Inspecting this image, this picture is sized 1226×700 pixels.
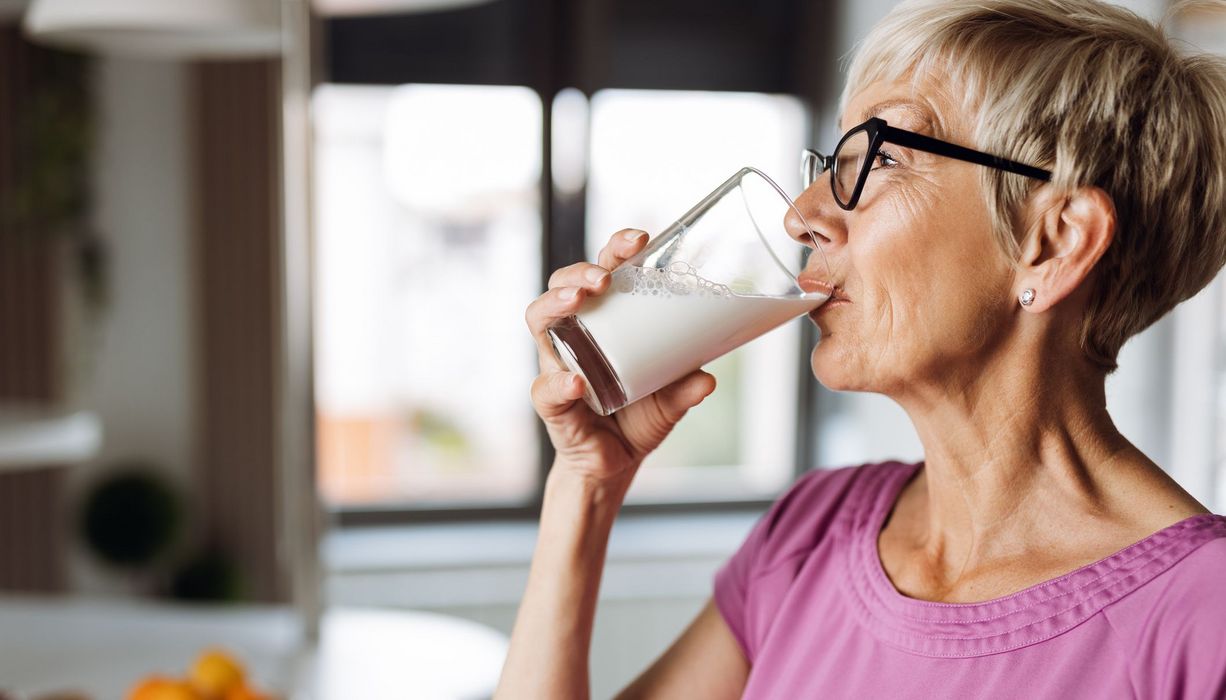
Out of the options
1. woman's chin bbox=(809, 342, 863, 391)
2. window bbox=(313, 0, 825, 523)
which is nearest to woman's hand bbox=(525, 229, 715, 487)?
woman's chin bbox=(809, 342, 863, 391)

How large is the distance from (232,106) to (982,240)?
11.5ft

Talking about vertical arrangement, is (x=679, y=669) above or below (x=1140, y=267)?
below

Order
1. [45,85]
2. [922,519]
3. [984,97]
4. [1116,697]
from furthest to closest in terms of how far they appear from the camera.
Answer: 1. [45,85]
2. [922,519]
3. [984,97]
4. [1116,697]

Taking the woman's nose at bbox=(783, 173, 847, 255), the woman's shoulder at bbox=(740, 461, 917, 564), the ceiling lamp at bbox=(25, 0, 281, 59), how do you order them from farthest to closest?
1. the ceiling lamp at bbox=(25, 0, 281, 59)
2. the woman's shoulder at bbox=(740, 461, 917, 564)
3. the woman's nose at bbox=(783, 173, 847, 255)

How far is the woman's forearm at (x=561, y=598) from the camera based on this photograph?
126 centimetres

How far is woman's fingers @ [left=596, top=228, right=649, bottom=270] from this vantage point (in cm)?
105

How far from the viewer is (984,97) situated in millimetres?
1016

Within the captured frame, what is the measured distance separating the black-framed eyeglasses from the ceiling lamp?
98 centimetres

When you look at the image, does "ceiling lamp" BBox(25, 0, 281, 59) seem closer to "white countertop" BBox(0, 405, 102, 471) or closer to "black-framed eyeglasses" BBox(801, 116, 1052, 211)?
"white countertop" BBox(0, 405, 102, 471)

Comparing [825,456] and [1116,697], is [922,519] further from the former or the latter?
[825,456]

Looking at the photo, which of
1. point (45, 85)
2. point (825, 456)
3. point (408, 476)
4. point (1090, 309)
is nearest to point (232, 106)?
point (45, 85)

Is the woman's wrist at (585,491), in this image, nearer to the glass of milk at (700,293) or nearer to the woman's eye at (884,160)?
the glass of milk at (700,293)

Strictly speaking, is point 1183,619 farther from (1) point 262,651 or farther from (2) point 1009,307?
(1) point 262,651

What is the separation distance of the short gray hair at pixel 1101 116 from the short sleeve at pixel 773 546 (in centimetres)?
34
